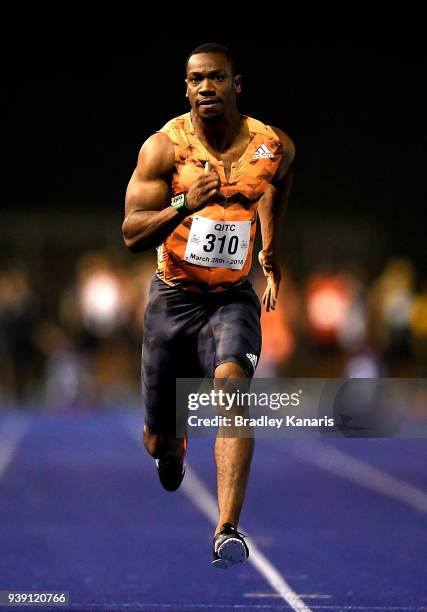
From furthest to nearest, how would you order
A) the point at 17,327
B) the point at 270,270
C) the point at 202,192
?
the point at 17,327
the point at 270,270
the point at 202,192

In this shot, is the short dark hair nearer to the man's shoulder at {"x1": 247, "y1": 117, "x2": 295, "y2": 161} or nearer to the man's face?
the man's face

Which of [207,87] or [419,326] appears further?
[419,326]

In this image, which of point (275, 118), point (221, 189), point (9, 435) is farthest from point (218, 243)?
point (275, 118)

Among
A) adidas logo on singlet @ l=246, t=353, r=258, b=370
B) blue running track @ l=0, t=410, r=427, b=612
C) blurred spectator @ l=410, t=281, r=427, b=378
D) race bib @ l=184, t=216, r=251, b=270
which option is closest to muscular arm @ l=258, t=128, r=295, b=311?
race bib @ l=184, t=216, r=251, b=270

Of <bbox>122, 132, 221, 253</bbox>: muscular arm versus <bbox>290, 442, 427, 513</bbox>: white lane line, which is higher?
<bbox>122, 132, 221, 253</bbox>: muscular arm

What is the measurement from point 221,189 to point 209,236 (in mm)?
220

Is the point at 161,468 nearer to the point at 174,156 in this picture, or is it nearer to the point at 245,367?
the point at 245,367

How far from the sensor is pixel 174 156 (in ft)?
19.4

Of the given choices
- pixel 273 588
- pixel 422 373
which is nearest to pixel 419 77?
pixel 422 373

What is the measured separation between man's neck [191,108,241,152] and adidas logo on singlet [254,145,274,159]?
0.42 feet

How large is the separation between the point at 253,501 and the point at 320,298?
800 centimetres

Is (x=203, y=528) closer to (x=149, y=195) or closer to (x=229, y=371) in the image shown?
(x=229, y=371)

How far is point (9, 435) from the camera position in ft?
51.7

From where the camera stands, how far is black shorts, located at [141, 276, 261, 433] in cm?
601
